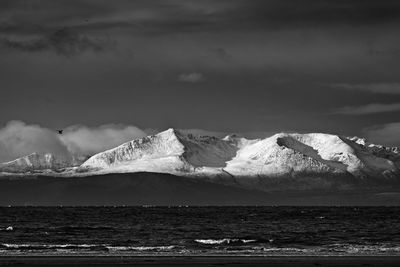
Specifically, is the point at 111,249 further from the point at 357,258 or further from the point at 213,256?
the point at 357,258

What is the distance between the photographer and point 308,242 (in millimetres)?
110875
